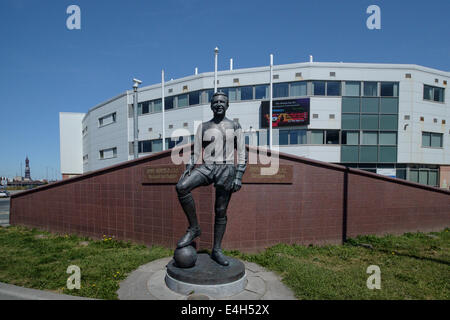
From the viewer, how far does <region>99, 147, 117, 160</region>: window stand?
27.8 m

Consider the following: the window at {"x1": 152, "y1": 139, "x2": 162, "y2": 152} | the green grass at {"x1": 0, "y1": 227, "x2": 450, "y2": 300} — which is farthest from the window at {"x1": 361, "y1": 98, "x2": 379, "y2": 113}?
the window at {"x1": 152, "y1": 139, "x2": 162, "y2": 152}

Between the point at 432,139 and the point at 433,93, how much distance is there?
4335mm

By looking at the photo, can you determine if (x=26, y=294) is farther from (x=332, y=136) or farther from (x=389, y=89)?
(x=389, y=89)

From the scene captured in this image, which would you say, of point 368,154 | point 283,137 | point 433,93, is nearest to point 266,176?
point 283,137

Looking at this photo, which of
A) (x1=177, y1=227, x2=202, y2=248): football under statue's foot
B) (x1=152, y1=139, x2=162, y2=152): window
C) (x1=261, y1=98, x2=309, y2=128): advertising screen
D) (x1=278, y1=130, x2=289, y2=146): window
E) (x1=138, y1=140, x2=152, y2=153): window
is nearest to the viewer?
(x1=177, y1=227, x2=202, y2=248): football under statue's foot

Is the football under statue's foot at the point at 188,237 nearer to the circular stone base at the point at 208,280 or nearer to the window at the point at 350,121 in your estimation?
the circular stone base at the point at 208,280

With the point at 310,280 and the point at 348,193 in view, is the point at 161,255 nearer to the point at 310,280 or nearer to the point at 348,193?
the point at 310,280

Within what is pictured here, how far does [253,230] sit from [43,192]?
8284 mm

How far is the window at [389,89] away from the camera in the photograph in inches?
814

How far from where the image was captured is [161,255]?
5863 millimetres

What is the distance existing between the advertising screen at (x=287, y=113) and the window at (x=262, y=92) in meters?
0.82

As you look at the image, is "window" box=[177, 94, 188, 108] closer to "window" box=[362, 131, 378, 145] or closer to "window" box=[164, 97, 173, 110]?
"window" box=[164, 97, 173, 110]

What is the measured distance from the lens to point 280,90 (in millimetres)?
21219
